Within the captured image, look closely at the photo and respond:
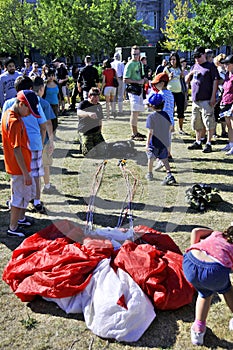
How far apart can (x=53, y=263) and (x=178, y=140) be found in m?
6.43

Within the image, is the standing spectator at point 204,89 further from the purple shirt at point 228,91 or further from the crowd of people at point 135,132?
the purple shirt at point 228,91

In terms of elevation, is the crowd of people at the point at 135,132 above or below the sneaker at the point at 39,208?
above

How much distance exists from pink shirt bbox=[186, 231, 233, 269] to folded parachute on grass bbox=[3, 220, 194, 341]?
63cm

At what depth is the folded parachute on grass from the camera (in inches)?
127

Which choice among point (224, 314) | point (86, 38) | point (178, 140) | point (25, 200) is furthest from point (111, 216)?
point (86, 38)

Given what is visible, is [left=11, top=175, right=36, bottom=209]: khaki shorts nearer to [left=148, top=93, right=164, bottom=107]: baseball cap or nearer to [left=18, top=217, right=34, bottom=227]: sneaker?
[left=18, top=217, right=34, bottom=227]: sneaker

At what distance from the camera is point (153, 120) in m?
6.34

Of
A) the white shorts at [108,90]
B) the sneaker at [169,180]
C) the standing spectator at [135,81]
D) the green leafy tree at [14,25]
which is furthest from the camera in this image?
the green leafy tree at [14,25]

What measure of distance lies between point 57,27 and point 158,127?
30.9 meters

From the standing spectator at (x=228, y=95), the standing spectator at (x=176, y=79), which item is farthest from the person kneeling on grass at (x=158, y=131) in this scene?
the standing spectator at (x=176, y=79)

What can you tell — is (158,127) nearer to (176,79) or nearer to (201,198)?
(201,198)

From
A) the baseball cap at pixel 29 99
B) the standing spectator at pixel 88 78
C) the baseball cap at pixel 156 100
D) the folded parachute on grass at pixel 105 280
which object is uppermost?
the baseball cap at pixel 29 99

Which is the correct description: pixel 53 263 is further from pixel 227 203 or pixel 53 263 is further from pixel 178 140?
pixel 178 140

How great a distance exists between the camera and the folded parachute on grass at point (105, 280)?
3227mm
